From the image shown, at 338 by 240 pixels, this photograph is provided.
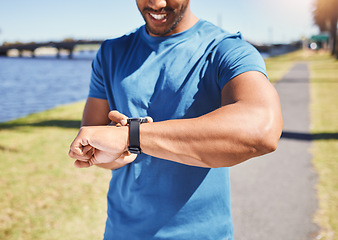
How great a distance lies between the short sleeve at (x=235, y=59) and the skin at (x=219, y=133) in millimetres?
32

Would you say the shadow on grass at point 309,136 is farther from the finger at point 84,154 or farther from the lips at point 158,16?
the finger at point 84,154

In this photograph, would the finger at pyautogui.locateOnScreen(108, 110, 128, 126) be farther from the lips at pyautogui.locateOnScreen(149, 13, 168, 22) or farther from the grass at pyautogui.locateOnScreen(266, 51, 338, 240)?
the grass at pyautogui.locateOnScreen(266, 51, 338, 240)

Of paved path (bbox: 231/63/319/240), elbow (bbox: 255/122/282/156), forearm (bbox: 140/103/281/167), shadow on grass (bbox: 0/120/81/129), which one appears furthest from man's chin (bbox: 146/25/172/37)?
shadow on grass (bbox: 0/120/81/129)

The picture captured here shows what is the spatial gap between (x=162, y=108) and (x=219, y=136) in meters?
0.42

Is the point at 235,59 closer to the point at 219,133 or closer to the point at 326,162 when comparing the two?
the point at 219,133

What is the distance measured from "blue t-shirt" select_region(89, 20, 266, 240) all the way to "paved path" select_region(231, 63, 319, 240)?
2.36 m

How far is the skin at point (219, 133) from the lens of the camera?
100cm

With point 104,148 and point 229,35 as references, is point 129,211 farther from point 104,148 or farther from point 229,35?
point 229,35

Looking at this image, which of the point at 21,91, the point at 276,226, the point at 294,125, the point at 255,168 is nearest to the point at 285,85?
the point at 294,125

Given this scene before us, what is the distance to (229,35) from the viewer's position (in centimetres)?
132

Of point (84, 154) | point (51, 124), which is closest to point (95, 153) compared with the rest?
point (84, 154)

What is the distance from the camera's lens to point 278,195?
4383 mm

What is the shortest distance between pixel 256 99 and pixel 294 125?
25.3 ft

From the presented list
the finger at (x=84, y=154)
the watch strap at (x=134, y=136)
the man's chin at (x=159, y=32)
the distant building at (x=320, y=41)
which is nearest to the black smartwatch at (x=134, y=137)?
the watch strap at (x=134, y=136)
